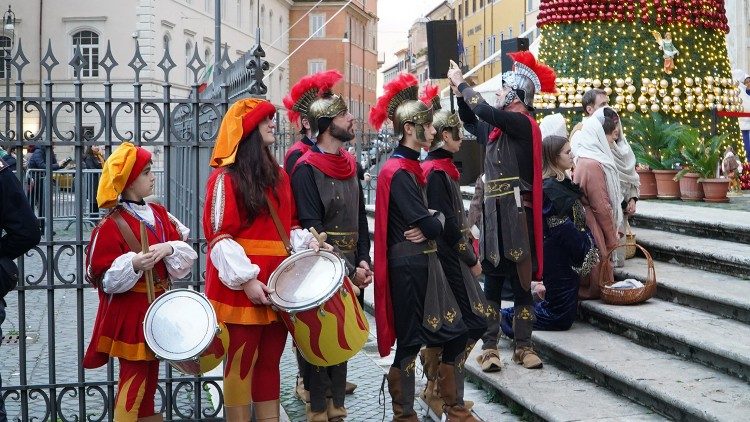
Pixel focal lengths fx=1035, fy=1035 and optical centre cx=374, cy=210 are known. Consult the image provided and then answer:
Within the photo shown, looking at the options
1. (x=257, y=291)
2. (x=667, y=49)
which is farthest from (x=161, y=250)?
(x=667, y=49)

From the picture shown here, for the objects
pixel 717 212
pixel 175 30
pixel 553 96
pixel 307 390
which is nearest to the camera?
pixel 307 390

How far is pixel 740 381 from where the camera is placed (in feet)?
21.1

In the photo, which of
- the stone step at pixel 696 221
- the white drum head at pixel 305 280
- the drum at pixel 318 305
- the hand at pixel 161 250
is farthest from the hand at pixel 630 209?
the hand at pixel 161 250

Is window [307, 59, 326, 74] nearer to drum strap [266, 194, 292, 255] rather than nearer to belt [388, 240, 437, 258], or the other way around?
belt [388, 240, 437, 258]

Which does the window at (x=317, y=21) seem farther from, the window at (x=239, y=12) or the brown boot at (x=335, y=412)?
the brown boot at (x=335, y=412)

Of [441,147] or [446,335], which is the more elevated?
[441,147]

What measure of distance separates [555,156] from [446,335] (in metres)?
2.17

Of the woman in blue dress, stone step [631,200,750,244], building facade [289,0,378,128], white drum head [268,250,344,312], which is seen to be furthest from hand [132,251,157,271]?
building facade [289,0,378,128]

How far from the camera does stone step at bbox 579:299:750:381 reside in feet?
21.6

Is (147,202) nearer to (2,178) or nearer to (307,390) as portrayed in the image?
(2,178)

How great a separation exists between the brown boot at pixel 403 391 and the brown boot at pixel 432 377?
32 centimetres

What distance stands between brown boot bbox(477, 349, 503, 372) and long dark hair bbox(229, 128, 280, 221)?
8.44ft

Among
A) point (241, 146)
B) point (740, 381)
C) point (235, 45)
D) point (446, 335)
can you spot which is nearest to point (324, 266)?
point (241, 146)

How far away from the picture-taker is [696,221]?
378 inches
